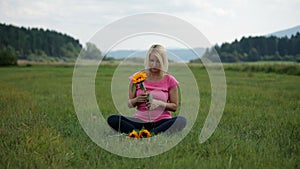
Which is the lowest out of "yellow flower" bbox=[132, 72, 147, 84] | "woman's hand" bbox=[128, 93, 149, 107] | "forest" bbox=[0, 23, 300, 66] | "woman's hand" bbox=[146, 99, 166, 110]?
"woman's hand" bbox=[146, 99, 166, 110]

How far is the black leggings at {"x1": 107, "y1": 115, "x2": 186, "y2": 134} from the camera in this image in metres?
4.58

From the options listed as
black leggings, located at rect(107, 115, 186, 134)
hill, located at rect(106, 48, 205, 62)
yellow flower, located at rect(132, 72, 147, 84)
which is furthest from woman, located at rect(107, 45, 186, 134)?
yellow flower, located at rect(132, 72, 147, 84)

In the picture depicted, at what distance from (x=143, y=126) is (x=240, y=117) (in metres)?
1.97

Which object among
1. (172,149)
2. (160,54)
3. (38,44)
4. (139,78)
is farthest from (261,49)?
(172,149)

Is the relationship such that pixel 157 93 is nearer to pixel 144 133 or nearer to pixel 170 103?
pixel 170 103

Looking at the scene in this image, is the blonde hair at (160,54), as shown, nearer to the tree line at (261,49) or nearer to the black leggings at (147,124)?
the black leggings at (147,124)

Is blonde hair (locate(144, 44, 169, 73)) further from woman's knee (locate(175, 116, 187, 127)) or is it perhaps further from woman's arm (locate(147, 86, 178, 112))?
woman's knee (locate(175, 116, 187, 127))

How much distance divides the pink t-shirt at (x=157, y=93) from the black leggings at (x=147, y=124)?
7 centimetres

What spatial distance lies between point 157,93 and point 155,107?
19 cm

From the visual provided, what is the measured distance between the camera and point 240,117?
6008 millimetres

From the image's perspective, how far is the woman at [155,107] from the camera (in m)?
4.57

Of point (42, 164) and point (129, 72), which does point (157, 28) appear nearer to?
point (129, 72)

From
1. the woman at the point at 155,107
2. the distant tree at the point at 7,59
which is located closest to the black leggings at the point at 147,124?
the woman at the point at 155,107

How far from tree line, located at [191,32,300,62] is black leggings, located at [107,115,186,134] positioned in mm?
36208
